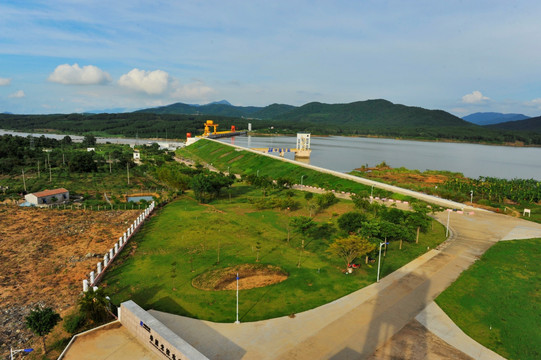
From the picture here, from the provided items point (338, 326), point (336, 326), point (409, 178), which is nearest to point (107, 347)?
point (336, 326)

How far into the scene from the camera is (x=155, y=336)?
16.7 meters

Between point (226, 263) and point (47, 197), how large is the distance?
116 ft

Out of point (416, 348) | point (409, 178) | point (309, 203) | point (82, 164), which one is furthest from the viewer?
point (409, 178)

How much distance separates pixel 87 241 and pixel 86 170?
5073cm

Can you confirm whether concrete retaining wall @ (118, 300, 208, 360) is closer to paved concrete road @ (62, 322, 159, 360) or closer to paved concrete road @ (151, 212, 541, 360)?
paved concrete road @ (62, 322, 159, 360)

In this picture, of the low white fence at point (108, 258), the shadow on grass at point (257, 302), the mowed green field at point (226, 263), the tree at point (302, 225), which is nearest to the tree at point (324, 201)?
the mowed green field at point (226, 263)

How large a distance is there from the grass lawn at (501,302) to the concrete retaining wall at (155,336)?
1691cm

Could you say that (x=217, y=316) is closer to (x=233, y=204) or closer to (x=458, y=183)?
(x=233, y=204)

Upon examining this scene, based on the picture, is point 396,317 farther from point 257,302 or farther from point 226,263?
point 226,263

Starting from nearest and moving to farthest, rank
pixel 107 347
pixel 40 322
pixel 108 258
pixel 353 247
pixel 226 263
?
1. pixel 107 347
2. pixel 40 322
3. pixel 353 247
4. pixel 108 258
5. pixel 226 263

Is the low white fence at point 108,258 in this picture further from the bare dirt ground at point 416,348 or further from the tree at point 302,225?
the bare dirt ground at point 416,348

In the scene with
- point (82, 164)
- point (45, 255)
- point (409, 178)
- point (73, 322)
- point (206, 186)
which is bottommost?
point (45, 255)

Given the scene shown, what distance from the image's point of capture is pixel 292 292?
24688 mm

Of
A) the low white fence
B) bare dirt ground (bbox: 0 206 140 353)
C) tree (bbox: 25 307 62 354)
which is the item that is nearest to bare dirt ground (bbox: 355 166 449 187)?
the low white fence
